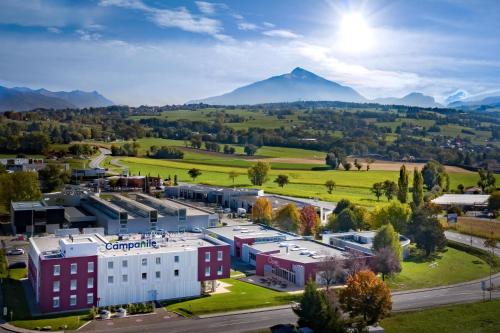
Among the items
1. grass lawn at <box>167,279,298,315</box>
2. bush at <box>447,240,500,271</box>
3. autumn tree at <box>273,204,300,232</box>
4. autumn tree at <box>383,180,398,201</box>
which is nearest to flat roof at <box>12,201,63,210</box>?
autumn tree at <box>273,204,300,232</box>

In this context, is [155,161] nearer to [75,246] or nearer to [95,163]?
[95,163]

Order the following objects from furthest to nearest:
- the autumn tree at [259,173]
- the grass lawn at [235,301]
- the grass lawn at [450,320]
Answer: the autumn tree at [259,173], the grass lawn at [235,301], the grass lawn at [450,320]

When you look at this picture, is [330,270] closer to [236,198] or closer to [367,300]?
[367,300]

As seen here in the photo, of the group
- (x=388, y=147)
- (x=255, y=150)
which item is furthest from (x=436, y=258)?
(x=388, y=147)

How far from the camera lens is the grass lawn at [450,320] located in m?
39.6

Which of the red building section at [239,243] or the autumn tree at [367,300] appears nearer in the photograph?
the autumn tree at [367,300]

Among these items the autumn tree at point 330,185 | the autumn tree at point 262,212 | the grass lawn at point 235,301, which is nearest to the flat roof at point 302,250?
the grass lawn at point 235,301

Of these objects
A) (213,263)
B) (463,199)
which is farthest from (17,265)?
(463,199)

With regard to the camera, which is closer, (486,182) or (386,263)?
(386,263)

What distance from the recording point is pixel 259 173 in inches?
4493

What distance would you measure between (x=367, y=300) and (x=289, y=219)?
3116cm

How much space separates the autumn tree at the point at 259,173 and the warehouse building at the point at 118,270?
64.4 meters

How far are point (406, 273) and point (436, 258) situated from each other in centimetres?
850

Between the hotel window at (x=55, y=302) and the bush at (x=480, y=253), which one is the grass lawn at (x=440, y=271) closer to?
the bush at (x=480, y=253)
